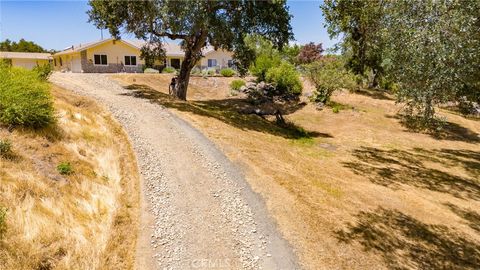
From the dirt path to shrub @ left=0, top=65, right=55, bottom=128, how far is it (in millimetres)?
3458

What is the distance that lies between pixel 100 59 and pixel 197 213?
3916cm

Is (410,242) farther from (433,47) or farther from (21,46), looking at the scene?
(21,46)

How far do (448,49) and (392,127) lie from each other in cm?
1715

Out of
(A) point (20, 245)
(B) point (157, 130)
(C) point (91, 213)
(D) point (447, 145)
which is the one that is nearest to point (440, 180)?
(D) point (447, 145)

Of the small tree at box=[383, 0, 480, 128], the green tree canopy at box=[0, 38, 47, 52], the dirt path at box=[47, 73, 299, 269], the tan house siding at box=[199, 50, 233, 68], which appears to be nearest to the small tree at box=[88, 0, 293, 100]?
the dirt path at box=[47, 73, 299, 269]

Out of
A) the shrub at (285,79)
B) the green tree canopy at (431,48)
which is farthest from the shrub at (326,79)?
the green tree canopy at (431,48)

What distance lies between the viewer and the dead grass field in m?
9.09

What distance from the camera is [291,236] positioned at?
8.80 m

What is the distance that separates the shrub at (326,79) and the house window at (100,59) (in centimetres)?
2607

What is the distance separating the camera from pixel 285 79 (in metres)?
35.6

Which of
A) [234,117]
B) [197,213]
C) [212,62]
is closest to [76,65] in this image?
[212,62]

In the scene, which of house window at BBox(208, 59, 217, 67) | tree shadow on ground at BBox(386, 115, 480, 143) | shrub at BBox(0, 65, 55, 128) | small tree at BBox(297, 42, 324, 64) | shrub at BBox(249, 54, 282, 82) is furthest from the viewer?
small tree at BBox(297, 42, 324, 64)

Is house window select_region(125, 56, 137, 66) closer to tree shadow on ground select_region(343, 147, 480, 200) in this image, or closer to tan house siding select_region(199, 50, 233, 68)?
tan house siding select_region(199, 50, 233, 68)

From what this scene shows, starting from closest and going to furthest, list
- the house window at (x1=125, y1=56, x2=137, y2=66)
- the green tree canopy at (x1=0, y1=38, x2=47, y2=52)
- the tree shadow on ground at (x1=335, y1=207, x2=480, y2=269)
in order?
the tree shadow on ground at (x1=335, y1=207, x2=480, y2=269)
the house window at (x1=125, y1=56, x2=137, y2=66)
the green tree canopy at (x1=0, y1=38, x2=47, y2=52)
